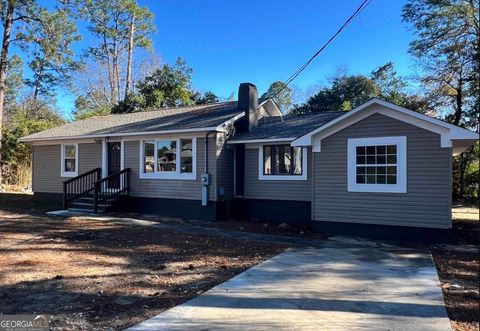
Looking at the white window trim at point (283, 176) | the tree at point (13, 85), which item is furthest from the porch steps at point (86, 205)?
the tree at point (13, 85)

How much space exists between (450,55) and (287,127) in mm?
11164

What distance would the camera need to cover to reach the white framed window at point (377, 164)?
9.70 m

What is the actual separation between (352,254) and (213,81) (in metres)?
29.1

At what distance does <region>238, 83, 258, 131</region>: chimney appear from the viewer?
47.6 feet

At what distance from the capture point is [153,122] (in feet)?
51.9

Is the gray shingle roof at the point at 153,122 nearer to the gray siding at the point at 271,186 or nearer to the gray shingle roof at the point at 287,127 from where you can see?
the gray shingle roof at the point at 287,127

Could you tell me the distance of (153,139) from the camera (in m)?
14.3

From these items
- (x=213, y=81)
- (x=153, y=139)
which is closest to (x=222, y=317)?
(x=153, y=139)

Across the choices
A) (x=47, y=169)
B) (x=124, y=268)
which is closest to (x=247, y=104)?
(x=124, y=268)

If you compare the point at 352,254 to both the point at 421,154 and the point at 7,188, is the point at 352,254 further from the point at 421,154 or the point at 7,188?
the point at 7,188

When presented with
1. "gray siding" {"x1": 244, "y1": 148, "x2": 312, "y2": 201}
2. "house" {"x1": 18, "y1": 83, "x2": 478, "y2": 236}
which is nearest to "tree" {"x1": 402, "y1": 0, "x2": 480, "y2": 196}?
"house" {"x1": 18, "y1": 83, "x2": 478, "y2": 236}

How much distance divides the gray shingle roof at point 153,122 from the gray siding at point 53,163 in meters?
0.62

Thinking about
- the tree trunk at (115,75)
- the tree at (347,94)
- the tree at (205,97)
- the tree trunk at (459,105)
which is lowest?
the tree trunk at (459,105)

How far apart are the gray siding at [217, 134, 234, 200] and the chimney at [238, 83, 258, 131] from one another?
1.42m
